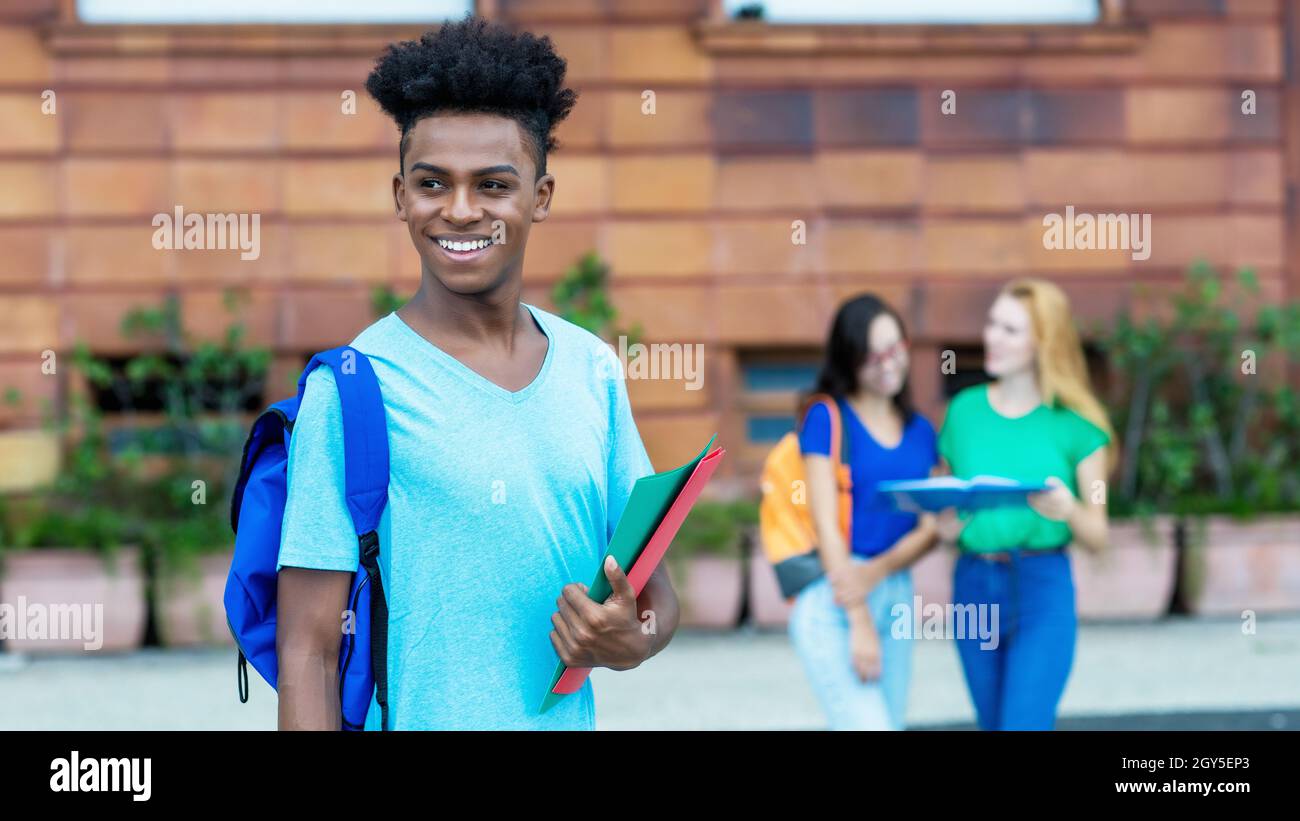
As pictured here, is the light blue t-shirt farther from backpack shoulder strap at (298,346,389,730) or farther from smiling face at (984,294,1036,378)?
smiling face at (984,294,1036,378)

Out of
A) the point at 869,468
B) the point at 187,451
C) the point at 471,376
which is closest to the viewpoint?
the point at 471,376

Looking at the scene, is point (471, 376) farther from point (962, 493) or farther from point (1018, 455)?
point (1018, 455)

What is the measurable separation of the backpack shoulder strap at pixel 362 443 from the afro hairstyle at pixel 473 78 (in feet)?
1.26

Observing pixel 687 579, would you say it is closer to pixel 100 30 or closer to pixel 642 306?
pixel 642 306

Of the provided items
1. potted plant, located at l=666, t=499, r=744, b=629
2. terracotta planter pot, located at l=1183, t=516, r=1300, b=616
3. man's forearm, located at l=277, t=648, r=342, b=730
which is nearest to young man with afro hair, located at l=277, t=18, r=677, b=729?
man's forearm, located at l=277, t=648, r=342, b=730

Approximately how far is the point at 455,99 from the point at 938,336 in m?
7.93

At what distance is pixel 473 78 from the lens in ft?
7.47

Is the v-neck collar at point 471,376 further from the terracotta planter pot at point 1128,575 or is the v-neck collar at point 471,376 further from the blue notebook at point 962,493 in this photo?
the terracotta planter pot at point 1128,575

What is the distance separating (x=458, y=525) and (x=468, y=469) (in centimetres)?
9

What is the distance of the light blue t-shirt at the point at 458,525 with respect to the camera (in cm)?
214

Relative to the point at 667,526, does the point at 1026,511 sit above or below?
below

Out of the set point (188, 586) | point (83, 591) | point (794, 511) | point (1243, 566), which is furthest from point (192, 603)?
point (1243, 566)

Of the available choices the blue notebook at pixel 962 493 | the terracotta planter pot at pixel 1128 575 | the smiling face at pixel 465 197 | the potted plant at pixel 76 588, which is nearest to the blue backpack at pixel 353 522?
the smiling face at pixel 465 197
